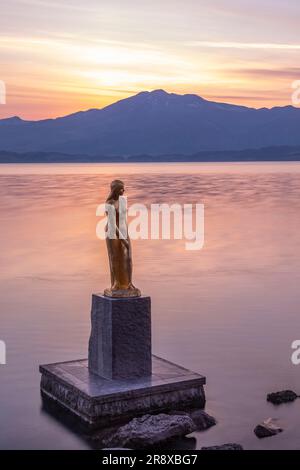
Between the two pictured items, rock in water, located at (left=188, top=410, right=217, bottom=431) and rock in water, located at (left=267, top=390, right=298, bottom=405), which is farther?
rock in water, located at (left=267, top=390, right=298, bottom=405)

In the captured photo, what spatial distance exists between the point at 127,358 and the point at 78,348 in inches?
198

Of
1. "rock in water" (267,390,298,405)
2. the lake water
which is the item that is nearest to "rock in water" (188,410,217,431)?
the lake water

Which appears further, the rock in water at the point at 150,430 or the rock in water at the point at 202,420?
the rock in water at the point at 202,420

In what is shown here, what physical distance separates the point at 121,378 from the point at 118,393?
69cm

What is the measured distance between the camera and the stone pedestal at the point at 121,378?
1338 centimetres

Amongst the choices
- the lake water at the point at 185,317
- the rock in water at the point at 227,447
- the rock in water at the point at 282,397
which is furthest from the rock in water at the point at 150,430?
the rock in water at the point at 282,397

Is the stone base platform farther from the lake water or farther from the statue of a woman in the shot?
the statue of a woman

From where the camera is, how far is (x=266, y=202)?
81.6 metres

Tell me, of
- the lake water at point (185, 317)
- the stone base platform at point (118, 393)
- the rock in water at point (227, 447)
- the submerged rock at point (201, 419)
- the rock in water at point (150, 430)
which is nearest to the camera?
the rock in water at point (227, 447)

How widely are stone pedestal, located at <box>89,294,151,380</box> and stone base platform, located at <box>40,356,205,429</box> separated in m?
0.20

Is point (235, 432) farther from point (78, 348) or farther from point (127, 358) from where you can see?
point (78, 348)

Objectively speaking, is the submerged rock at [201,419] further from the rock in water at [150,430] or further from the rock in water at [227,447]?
the rock in water at [227,447]

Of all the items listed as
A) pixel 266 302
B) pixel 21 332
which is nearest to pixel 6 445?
pixel 21 332

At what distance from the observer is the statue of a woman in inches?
560
